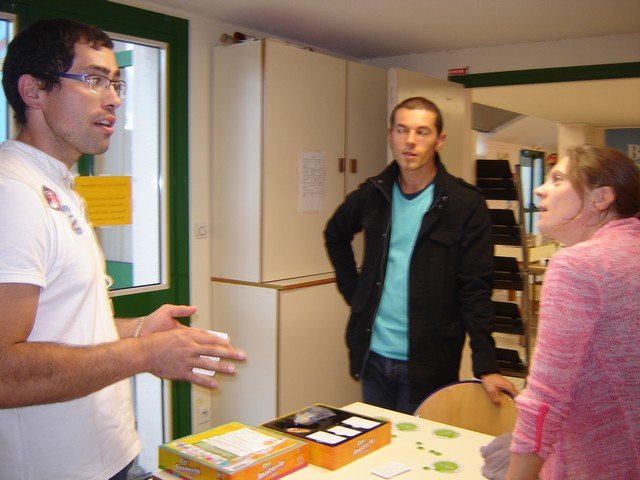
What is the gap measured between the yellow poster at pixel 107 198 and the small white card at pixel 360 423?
5.29 ft

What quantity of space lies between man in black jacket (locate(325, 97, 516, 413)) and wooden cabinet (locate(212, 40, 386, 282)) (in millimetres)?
945

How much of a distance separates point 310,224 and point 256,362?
0.79 m

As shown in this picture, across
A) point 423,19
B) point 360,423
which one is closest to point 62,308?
point 360,423

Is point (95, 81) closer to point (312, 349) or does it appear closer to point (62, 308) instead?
point (62, 308)

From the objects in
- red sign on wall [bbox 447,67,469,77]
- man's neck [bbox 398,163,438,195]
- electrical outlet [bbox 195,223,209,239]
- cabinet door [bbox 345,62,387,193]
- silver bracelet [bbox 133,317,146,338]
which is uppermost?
red sign on wall [bbox 447,67,469,77]

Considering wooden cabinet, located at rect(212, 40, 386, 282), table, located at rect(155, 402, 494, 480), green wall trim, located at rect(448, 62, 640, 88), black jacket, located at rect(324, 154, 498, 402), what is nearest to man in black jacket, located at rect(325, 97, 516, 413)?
black jacket, located at rect(324, 154, 498, 402)

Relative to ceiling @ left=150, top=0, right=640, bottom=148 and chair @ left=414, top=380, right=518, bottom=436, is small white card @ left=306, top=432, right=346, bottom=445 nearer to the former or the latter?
chair @ left=414, top=380, right=518, bottom=436

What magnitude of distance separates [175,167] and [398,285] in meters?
1.46

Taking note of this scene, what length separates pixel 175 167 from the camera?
3109 millimetres

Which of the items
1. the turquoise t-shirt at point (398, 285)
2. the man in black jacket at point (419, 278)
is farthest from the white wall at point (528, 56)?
the turquoise t-shirt at point (398, 285)

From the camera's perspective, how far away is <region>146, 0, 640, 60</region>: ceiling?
2.91 meters

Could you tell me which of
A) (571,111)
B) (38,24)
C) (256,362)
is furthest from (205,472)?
(571,111)

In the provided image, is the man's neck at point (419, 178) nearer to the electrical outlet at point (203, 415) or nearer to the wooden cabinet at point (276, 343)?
the wooden cabinet at point (276, 343)

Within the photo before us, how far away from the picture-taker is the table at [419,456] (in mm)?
1413
